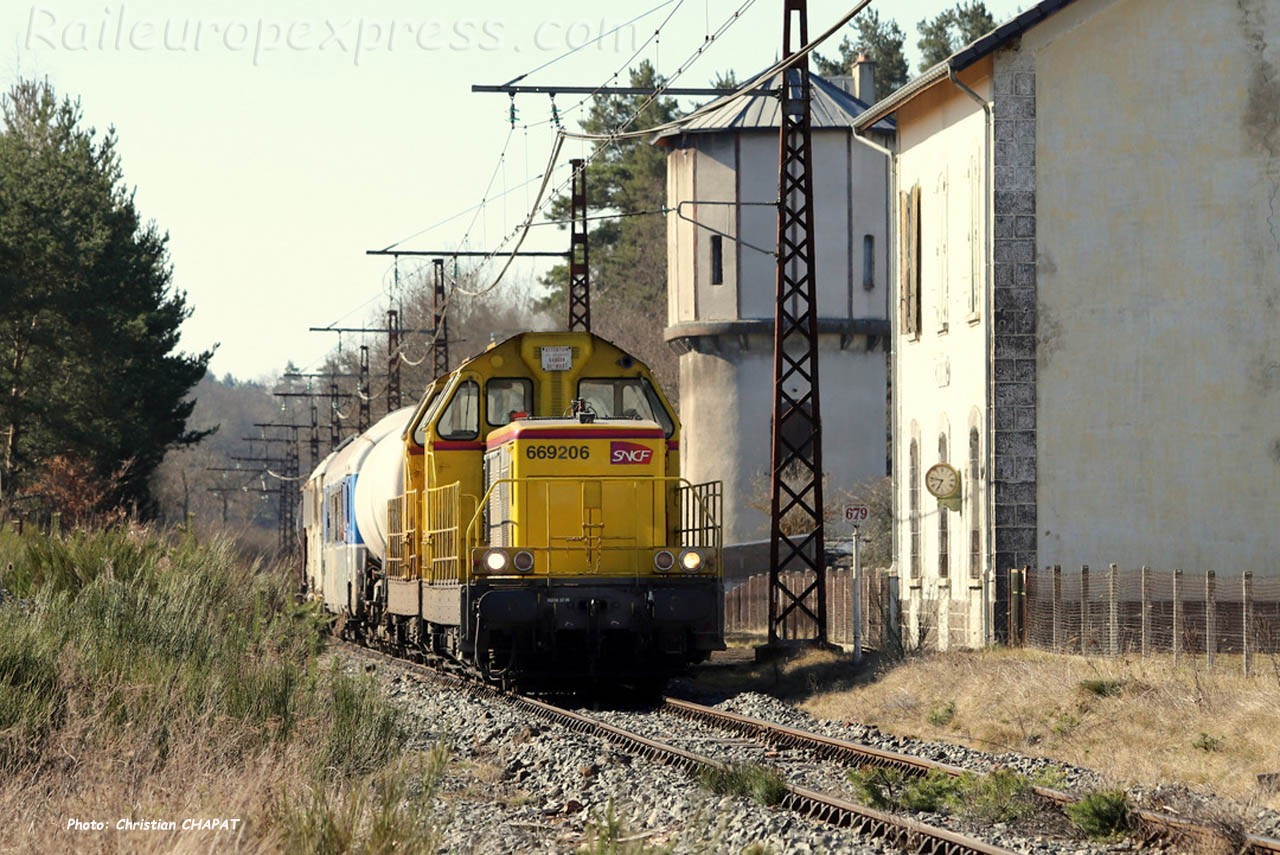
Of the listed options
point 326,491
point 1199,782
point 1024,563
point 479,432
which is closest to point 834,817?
point 1199,782

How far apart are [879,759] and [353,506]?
15.4 metres

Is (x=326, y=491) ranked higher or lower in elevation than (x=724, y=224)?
lower

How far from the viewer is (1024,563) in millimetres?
24188

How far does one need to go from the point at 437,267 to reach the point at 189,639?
3844 cm

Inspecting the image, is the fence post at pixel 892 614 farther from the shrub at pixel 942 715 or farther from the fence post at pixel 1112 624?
the shrub at pixel 942 715

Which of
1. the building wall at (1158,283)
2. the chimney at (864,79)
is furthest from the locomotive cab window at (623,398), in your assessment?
the chimney at (864,79)

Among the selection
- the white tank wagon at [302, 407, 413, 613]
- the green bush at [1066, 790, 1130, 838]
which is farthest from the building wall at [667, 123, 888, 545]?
the green bush at [1066, 790, 1130, 838]

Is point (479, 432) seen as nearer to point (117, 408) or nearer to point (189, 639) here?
point (189, 639)

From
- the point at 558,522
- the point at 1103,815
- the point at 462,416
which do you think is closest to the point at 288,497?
the point at 462,416

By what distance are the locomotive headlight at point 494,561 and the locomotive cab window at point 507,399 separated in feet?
8.37

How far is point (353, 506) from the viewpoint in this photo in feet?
92.7

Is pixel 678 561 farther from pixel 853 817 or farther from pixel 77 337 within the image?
pixel 77 337

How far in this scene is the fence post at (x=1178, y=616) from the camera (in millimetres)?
19544

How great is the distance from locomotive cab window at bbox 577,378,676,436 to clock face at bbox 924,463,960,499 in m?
6.36
